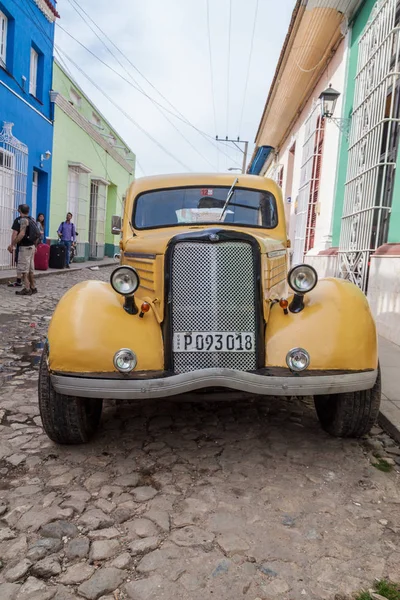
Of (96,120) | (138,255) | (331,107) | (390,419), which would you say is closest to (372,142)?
(331,107)

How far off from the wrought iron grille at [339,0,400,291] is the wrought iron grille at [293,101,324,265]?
2.98 meters

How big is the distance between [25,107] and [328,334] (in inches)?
512

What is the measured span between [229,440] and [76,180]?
679 inches

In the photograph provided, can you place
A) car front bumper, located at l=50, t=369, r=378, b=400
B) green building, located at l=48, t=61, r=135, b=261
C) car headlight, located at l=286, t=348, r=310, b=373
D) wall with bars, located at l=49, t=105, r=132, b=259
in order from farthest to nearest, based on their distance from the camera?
1. green building, located at l=48, t=61, r=135, b=261
2. wall with bars, located at l=49, t=105, r=132, b=259
3. car headlight, located at l=286, t=348, r=310, b=373
4. car front bumper, located at l=50, t=369, r=378, b=400

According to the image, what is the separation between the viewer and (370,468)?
2820 millimetres

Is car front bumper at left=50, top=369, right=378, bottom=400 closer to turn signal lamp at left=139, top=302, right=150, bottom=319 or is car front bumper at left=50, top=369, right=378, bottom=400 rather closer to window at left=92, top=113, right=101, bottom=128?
turn signal lamp at left=139, top=302, right=150, bottom=319

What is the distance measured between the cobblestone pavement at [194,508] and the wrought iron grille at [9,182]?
968 cm

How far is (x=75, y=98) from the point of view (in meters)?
19.3

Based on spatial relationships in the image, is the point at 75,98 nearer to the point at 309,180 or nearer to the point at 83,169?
the point at 83,169

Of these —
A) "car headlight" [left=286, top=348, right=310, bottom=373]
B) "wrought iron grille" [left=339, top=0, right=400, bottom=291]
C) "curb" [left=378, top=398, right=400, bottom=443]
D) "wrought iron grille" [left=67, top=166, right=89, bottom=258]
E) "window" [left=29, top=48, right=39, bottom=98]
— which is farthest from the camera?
"wrought iron grille" [left=67, top=166, right=89, bottom=258]

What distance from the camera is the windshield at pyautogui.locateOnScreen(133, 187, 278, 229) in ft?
13.4

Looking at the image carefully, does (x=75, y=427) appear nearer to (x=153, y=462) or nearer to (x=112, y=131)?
(x=153, y=462)

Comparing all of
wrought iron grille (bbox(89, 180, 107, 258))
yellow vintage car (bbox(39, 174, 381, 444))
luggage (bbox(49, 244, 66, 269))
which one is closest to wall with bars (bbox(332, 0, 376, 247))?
yellow vintage car (bbox(39, 174, 381, 444))

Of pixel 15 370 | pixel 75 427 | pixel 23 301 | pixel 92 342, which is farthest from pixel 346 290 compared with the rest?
pixel 23 301
